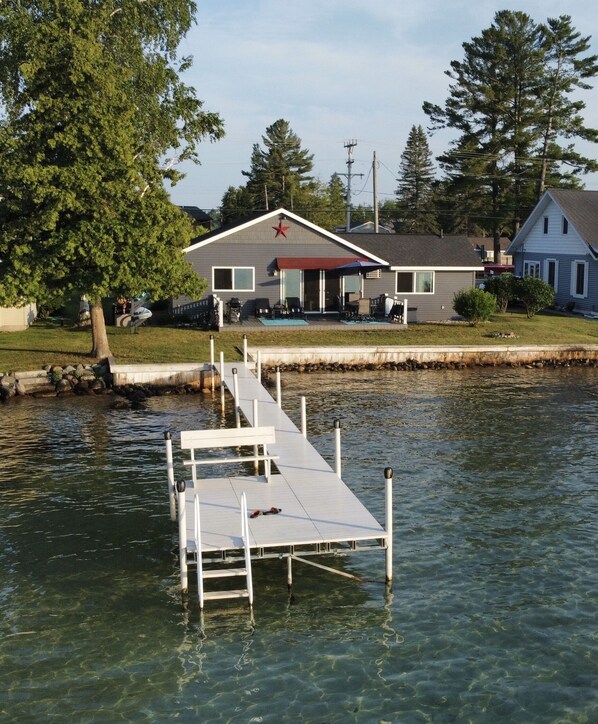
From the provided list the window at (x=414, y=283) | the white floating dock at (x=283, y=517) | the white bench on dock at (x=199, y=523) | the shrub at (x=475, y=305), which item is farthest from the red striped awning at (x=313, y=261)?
the white bench on dock at (x=199, y=523)

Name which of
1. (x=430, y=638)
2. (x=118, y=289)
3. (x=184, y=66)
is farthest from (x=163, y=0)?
(x=430, y=638)

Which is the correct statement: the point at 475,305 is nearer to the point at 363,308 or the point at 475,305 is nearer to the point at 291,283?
the point at 363,308

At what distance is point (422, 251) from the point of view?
131 ft

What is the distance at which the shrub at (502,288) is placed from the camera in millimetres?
40188

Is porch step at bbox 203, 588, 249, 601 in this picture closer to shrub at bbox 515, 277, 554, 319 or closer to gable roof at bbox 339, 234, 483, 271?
gable roof at bbox 339, 234, 483, 271

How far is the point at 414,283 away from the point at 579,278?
34.9ft

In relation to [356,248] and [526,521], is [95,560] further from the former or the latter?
[356,248]

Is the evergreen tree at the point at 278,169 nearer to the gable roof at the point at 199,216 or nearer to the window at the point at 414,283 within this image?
the gable roof at the point at 199,216

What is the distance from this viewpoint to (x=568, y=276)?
148 ft

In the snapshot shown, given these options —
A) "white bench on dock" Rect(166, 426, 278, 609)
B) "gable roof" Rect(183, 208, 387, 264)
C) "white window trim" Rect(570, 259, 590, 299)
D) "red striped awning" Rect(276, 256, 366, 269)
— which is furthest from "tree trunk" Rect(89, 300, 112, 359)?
"white window trim" Rect(570, 259, 590, 299)

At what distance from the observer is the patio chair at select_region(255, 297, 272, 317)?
37.5m

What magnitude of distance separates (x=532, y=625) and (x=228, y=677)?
4.18 meters

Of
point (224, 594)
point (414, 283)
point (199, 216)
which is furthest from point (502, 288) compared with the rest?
point (199, 216)

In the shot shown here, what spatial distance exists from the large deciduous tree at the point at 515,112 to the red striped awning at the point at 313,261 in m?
32.2
